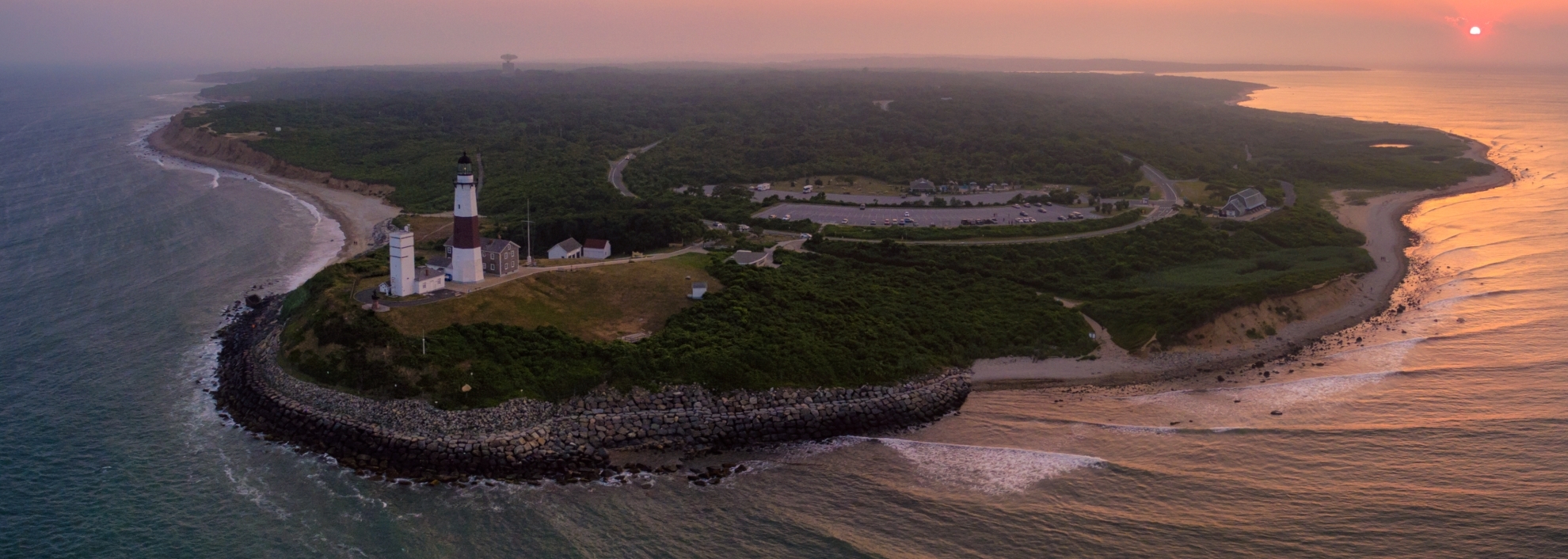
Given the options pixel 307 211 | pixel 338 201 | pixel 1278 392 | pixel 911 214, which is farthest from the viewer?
pixel 338 201

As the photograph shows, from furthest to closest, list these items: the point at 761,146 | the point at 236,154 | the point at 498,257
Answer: the point at 761,146
the point at 236,154
the point at 498,257

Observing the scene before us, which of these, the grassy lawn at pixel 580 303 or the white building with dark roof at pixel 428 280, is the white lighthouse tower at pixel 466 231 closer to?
the white building with dark roof at pixel 428 280

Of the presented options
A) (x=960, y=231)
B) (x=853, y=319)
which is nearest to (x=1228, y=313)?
(x=853, y=319)

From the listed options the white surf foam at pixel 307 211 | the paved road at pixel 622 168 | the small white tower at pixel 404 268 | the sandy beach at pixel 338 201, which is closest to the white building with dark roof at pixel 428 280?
the small white tower at pixel 404 268

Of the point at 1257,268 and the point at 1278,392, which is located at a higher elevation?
the point at 1257,268

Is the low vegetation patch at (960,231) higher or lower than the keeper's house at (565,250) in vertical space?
higher

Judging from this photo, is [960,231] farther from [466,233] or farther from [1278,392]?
[466,233]
